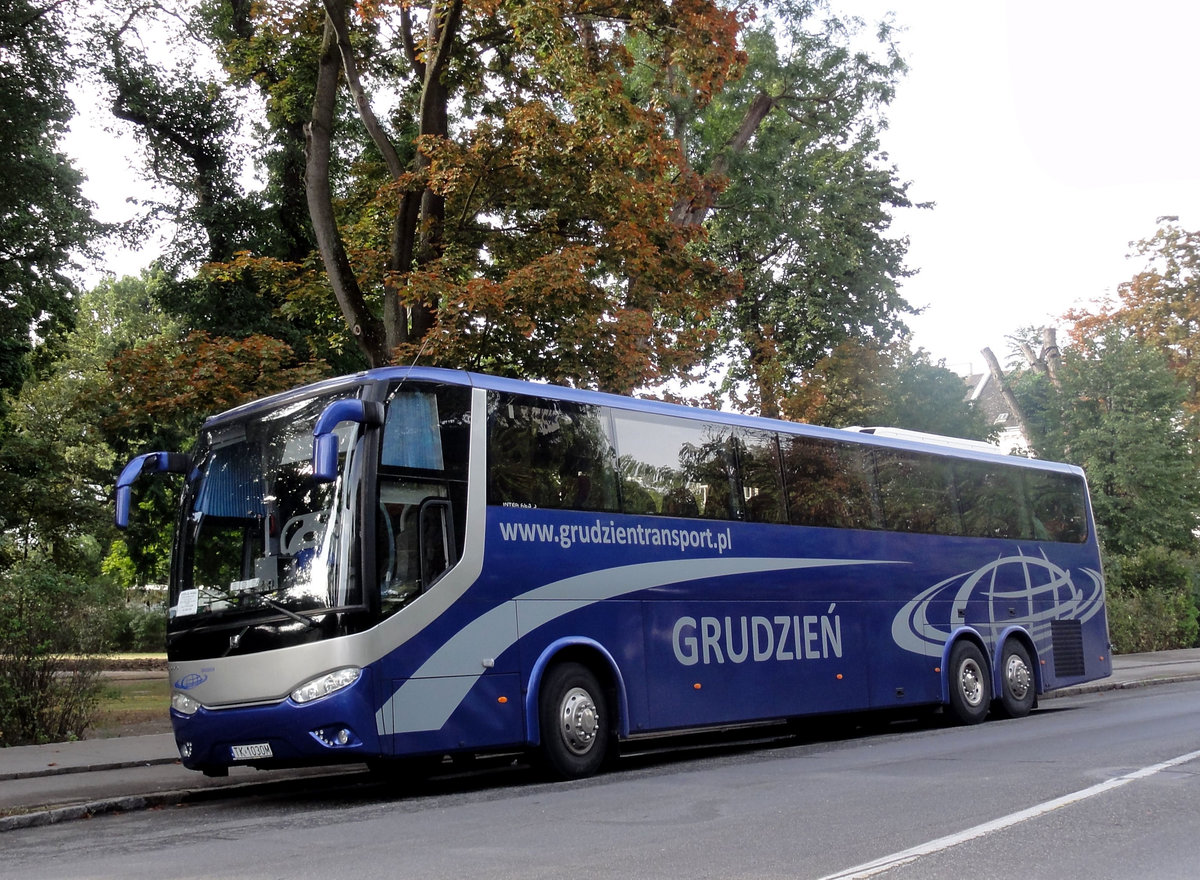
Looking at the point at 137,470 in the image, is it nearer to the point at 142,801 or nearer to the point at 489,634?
the point at 142,801

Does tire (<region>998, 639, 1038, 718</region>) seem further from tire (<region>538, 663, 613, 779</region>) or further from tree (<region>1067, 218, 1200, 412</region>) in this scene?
tree (<region>1067, 218, 1200, 412</region>)

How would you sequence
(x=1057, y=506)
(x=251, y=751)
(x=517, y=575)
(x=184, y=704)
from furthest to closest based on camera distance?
(x=1057, y=506), (x=517, y=575), (x=184, y=704), (x=251, y=751)

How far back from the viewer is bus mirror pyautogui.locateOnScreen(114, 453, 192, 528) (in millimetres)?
10648

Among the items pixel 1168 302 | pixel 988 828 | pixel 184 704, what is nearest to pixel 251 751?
pixel 184 704

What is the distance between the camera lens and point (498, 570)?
1105cm

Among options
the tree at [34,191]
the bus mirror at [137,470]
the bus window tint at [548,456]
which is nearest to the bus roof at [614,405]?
the bus window tint at [548,456]

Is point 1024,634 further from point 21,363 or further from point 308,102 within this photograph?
point 21,363

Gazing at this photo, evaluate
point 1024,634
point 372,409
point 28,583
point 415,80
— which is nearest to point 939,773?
point 372,409

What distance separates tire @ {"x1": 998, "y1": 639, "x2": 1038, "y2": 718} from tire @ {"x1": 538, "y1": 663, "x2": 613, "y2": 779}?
27.5 feet

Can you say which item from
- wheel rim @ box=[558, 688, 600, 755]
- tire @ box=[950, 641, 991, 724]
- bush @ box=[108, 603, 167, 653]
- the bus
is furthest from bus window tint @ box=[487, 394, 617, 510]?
bush @ box=[108, 603, 167, 653]

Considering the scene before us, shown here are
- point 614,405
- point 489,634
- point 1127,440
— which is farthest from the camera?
point 1127,440

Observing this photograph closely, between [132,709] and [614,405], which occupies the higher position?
[614,405]

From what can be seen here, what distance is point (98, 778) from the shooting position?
12.0 m

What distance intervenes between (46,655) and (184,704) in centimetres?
447
